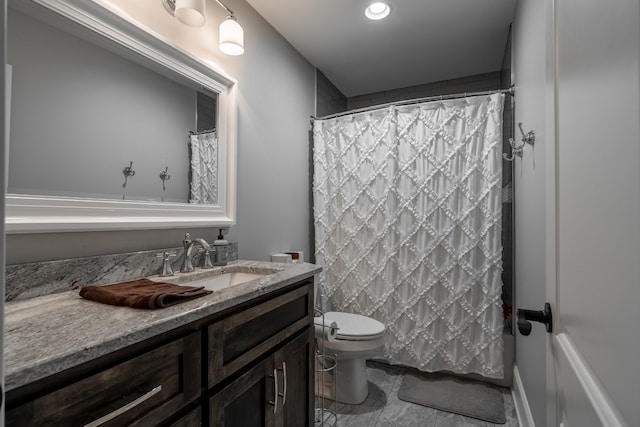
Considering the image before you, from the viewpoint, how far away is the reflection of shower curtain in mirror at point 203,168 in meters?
1.59

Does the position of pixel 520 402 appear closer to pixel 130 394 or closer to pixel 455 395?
pixel 455 395

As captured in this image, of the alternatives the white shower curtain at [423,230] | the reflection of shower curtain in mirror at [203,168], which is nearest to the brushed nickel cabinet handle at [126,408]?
the reflection of shower curtain in mirror at [203,168]

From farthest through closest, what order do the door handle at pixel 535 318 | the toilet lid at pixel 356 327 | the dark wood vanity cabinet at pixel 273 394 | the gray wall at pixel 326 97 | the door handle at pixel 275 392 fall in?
the gray wall at pixel 326 97 → the toilet lid at pixel 356 327 → the door handle at pixel 275 392 → the dark wood vanity cabinet at pixel 273 394 → the door handle at pixel 535 318

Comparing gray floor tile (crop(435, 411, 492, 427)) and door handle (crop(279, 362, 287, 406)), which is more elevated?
door handle (crop(279, 362, 287, 406))

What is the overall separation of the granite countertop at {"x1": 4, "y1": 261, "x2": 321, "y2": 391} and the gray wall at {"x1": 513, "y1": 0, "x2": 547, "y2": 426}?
1.18 meters

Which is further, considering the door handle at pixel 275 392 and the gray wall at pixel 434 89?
the gray wall at pixel 434 89

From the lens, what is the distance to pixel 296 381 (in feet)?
4.32

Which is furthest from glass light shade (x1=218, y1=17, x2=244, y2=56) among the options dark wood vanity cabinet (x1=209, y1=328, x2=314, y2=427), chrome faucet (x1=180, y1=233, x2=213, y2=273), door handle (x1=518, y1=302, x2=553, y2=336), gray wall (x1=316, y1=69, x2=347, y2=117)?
door handle (x1=518, y1=302, x2=553, y2=336)

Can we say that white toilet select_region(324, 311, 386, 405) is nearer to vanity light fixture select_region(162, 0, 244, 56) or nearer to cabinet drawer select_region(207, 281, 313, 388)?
cabinet drawer select_region(207, 281, 313, 388)

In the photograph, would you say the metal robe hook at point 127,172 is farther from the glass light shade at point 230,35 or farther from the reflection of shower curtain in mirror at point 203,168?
the glass light shade at point 230,35

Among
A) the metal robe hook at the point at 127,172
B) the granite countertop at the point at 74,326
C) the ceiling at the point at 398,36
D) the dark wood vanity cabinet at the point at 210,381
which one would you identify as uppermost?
the ceiling at the point at 398,36

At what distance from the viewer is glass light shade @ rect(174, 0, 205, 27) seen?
1362 mm

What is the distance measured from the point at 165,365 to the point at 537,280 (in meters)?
1.49

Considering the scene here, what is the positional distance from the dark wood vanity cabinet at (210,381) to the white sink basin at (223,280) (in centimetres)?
33
